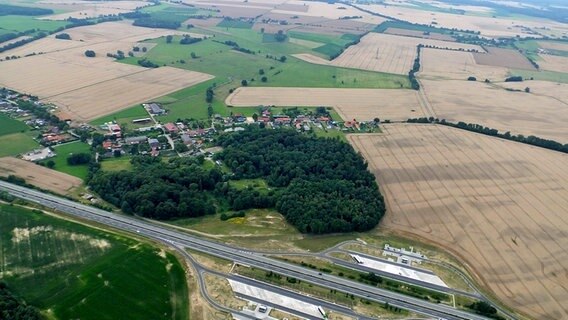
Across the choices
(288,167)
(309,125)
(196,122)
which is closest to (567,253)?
(288,167)

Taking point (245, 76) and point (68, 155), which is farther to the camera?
point (245, 76)

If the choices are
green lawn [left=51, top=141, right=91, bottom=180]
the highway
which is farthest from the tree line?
green lawn [left=51, top=141, right=91, bottom=180]

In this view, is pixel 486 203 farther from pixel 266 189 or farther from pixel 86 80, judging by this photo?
pixel 86 80

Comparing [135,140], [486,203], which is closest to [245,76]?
[135,140]

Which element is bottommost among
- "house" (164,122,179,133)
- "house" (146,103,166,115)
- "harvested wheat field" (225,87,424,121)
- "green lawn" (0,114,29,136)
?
"green lawn" (0,114,29,136)

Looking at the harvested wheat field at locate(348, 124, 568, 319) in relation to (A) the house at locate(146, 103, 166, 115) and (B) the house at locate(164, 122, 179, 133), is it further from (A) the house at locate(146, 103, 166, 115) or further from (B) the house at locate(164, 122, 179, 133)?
(A) the house at locate(146, 103, 166, 115)

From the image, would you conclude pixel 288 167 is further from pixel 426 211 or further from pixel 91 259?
pixel 91 259
